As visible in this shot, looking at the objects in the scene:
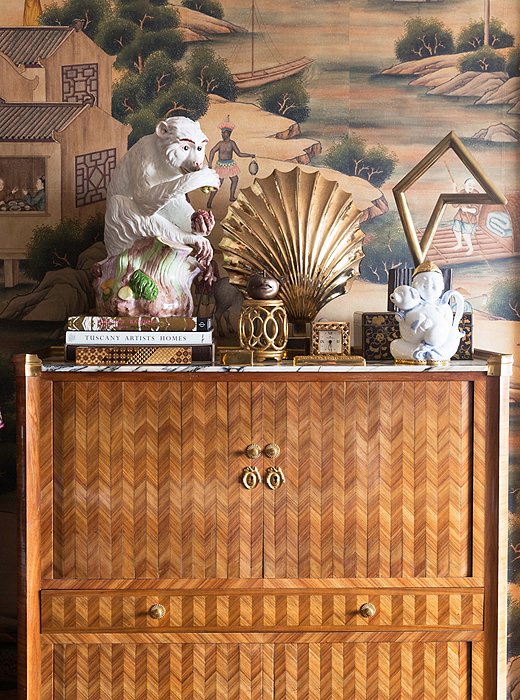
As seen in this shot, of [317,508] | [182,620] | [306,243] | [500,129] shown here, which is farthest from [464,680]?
[500,129]

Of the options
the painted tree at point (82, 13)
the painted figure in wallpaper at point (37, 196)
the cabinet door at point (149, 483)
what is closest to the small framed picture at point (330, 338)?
the cabinet door at point (149, 483)

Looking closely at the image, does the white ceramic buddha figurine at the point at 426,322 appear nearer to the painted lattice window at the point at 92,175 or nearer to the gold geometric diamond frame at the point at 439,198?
the gold geometric diamond frame at the point at 439,198

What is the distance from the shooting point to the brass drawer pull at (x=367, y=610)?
197 cm

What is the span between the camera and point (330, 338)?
2.10 metres

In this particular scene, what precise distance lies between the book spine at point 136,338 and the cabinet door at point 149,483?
109 millimetres

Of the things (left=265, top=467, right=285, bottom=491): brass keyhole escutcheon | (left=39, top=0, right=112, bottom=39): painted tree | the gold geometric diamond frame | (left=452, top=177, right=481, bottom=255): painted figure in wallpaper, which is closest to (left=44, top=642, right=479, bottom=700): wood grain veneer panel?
(left=265, top=467, right=285, bottom=491): brass keyhole escutcheon

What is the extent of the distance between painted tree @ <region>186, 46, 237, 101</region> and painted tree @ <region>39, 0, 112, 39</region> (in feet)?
0.94

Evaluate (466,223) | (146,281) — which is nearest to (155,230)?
(146,281)

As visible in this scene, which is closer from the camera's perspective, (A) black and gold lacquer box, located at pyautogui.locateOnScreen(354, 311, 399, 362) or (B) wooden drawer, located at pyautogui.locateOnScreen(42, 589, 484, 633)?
(B) wooden drawer, located at pyautogui.locateOnScreen(42, 589, 484, 633)

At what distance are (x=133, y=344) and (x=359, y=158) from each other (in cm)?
95

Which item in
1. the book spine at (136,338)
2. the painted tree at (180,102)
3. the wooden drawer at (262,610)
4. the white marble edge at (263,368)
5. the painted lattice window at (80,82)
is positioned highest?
the painted lattice window at (80,82)

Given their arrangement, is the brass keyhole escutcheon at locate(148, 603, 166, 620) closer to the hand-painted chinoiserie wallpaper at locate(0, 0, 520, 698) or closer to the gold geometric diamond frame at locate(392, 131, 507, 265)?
the hand-painted chinoiserie wallpaper at locate(0, 0, 520, 698)

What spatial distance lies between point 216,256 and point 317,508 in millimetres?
864

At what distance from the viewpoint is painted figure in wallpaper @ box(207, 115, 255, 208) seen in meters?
2.48
